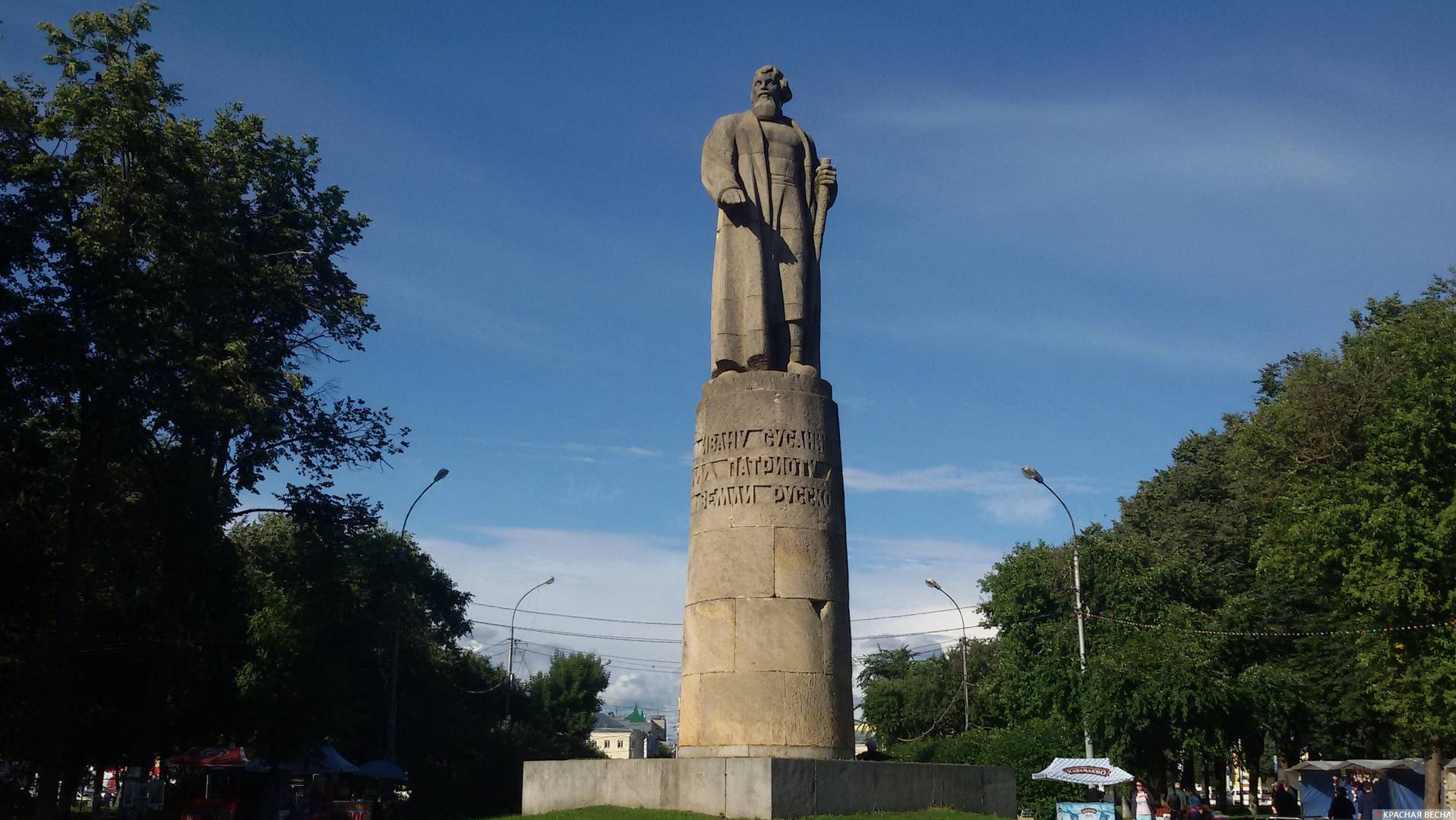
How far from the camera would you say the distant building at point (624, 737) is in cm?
9688

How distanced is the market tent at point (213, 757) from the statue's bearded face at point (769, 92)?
58.7 feet

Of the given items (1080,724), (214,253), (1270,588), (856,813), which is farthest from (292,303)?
(1270,588)

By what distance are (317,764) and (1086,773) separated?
672 inches

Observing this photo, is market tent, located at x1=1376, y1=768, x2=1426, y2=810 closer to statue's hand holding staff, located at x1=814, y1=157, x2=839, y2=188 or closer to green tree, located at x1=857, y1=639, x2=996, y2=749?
green tree, located at x1=857, y1=639, x2=996, y2=749

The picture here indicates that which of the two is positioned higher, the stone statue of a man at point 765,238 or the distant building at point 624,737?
the stone statue of a man at point 765,238

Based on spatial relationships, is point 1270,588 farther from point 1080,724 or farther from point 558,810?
point 558,810

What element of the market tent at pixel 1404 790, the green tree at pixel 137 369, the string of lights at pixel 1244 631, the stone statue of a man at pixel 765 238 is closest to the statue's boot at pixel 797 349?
the stone statue of a man at pixel 765 238

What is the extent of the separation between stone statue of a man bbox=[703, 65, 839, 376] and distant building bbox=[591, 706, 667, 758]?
80.5 m

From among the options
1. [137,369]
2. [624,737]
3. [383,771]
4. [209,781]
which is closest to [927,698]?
[383,771]

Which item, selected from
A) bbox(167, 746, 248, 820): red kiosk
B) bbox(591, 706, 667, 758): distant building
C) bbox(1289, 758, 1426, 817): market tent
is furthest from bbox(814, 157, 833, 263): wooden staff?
bbox(591, 706, 667, 758): distant building

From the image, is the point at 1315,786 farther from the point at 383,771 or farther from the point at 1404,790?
the point at 383,771

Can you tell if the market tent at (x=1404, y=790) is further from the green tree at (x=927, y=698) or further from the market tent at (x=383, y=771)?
the market tent at (x=383, y=771)

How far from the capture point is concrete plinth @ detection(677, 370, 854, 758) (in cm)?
1388

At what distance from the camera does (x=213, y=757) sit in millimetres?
26359
